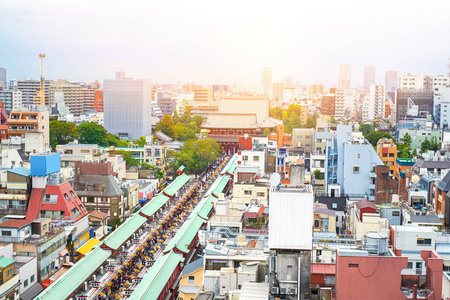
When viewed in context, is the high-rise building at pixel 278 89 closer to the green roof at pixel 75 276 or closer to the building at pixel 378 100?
the building at pixel 378 100

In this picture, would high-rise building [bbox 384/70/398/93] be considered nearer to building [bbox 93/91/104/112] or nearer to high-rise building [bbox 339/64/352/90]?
high-rise building [bbox 339/64/352/90]

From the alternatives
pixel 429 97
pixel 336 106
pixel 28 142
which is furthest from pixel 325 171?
pixel 336 106

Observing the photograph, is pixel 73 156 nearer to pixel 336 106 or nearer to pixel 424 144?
pixel 424 144

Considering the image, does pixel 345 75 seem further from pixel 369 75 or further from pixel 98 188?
pixel 98 188

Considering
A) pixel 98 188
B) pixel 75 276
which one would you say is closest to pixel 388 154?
pixel 98 188

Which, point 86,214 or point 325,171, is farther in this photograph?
point 325,171

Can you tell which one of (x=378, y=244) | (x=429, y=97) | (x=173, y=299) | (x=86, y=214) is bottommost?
(x=173, y=299)

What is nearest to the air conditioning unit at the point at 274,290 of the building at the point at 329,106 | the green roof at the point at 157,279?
the green roof at the point at 157,279
